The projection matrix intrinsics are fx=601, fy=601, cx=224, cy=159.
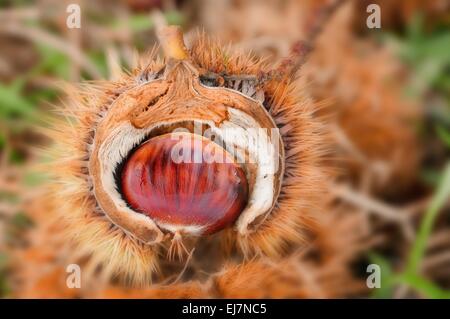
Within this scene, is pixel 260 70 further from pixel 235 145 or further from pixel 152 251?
pixel 152 251

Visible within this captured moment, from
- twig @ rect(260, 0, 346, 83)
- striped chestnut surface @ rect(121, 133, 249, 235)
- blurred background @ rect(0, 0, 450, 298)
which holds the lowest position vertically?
striped chestnut surface @ rect(121, 133, 249, 235)

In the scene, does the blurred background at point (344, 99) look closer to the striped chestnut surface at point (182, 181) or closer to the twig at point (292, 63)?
the twig at point (292, 63)

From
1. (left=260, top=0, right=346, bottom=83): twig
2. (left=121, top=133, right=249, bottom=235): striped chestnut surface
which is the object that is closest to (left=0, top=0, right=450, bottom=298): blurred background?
(left=260, top=0, right=346, bottom=83): twig

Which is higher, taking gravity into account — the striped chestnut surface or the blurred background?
the blurred background

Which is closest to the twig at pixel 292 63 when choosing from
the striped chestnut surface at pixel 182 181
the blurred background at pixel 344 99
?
the striped chestnut surface at pixel 182 181

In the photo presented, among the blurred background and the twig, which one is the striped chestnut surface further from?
the blurred background

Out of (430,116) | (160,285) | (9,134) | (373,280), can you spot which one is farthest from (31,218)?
(430,116)

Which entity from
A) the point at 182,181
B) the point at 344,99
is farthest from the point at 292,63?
the point at 344,99
